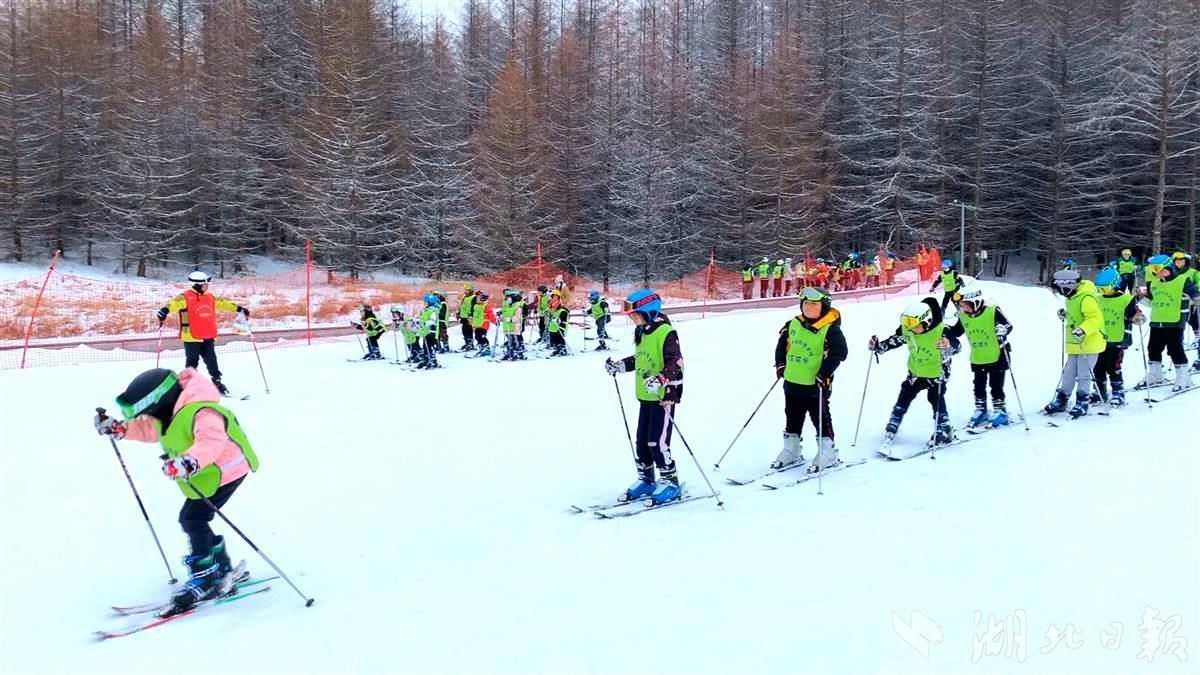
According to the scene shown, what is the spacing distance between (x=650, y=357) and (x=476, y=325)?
35.5 feet

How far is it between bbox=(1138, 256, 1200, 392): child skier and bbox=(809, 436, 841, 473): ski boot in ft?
18.1

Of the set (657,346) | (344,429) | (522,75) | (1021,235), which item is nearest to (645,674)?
(657,346)

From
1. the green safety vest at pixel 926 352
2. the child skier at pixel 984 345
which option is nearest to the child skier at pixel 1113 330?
the child skier at pixel 984 345

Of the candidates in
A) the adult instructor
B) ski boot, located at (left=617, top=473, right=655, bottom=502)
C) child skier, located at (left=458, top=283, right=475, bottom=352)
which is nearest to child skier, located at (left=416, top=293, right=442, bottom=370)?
child skier, located at (left=458, top=283, right=475, bottom=352)

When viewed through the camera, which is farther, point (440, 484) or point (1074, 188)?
point (1074, 188)

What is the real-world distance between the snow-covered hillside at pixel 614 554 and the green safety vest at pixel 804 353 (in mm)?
900

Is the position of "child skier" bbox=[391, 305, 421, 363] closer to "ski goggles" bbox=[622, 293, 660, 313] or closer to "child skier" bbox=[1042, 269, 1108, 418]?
"ski goggles" bbox=[622, 293, 660, 313]

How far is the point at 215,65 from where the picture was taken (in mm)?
37125

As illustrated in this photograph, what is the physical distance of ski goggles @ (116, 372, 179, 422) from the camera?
4.10 metres

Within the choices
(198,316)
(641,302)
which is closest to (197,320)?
(198,316)

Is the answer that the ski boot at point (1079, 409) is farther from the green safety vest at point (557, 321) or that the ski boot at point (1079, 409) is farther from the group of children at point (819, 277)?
the group of children at point (819, 277)

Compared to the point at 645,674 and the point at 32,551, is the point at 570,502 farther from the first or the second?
the point at 32,551

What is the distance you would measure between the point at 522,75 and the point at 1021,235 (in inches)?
1068

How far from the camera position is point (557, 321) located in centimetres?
1614
